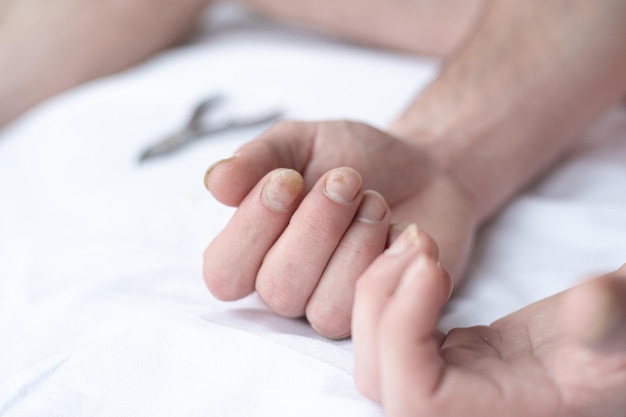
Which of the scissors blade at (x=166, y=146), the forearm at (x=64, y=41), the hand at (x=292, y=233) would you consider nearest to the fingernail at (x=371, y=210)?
the hand at (x=292, y=233)

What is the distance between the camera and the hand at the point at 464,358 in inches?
15.8

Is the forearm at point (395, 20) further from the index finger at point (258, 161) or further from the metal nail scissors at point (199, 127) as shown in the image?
the index finger at point (258, 161)

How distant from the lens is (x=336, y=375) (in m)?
0.49

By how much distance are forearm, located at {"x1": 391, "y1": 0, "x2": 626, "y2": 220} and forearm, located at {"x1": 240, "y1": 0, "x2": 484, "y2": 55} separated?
24 cm

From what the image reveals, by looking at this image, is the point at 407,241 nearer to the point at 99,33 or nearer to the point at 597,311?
the point at 597,311

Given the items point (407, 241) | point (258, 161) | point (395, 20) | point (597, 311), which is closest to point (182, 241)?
point (258, 161)

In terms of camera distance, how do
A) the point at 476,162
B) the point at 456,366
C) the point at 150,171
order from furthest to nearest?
the point at 150,171 < the point at 476,162 < the point at 456,366

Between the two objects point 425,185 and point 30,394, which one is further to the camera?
point 425,185

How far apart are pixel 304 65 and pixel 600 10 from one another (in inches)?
18.0

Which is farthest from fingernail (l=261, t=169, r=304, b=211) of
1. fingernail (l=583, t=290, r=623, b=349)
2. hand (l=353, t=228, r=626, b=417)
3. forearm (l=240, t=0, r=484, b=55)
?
forearm (l=240, t=0, r=484, b=55)

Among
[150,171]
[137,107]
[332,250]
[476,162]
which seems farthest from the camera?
[137,107]

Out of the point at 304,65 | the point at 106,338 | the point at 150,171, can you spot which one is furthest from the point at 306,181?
the point at 304,65

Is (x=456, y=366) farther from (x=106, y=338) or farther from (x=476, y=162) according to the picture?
(x=476, y=162)

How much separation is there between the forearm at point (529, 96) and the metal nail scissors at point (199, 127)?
9.4 inches
